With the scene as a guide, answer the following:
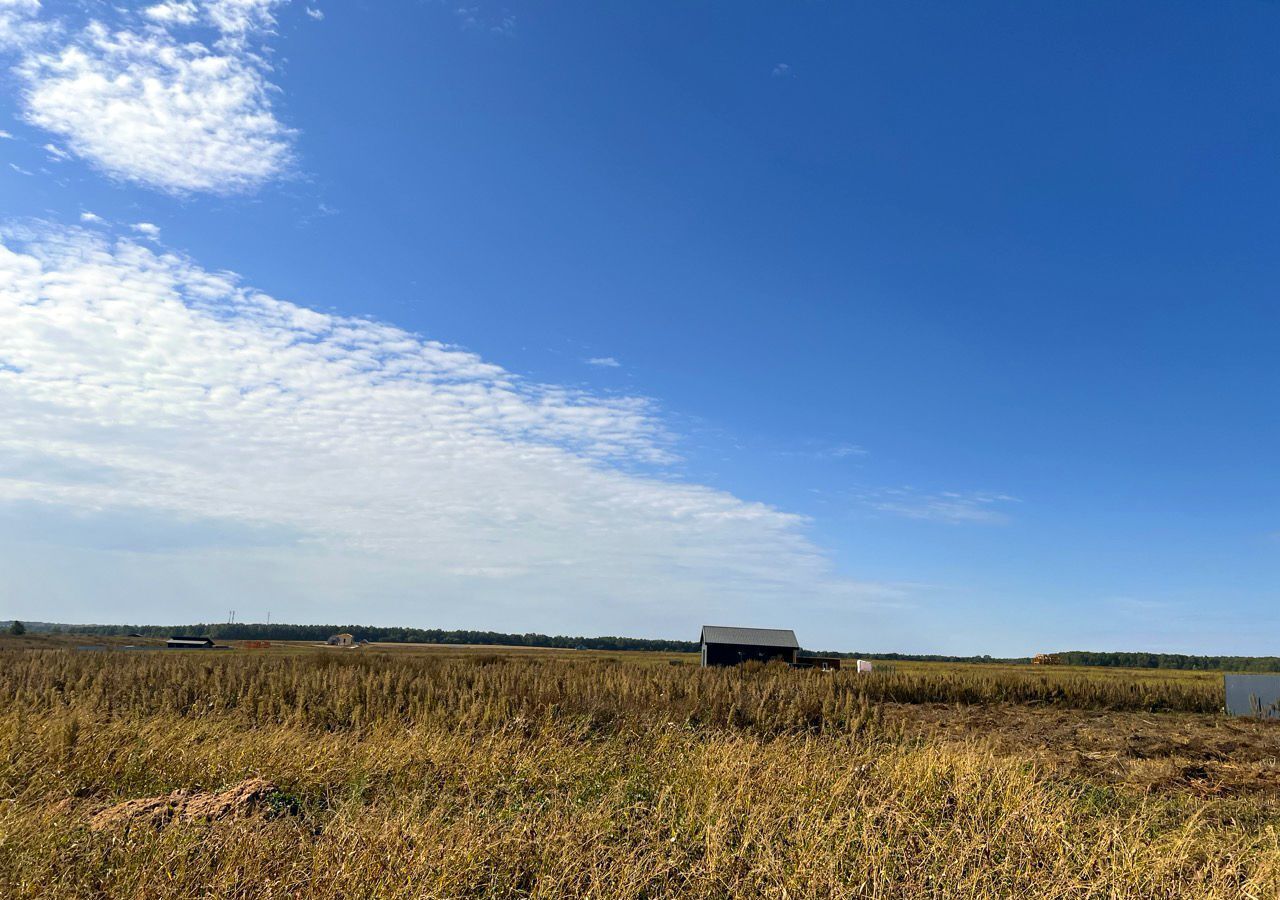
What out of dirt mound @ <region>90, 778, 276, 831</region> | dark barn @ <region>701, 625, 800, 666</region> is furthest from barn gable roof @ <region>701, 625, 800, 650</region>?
dirt mound @ <region>90, 778, 276, 831</region>

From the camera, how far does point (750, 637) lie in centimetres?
5584

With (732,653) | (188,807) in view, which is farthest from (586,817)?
(732,653)

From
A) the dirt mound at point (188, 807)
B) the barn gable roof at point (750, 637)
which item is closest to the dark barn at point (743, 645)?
the barn gable roof at point (750, 637)

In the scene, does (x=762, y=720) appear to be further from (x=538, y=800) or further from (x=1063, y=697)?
(x=1063, y=697)

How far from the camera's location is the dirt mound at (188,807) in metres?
6.03

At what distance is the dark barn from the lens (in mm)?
53031

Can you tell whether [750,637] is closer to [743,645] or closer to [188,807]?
[743,645]

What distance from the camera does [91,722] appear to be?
962cm

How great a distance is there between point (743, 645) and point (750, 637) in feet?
7.31

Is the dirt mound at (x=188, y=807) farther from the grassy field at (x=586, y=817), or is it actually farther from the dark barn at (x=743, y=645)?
the dark barn at (x=743, y=645)

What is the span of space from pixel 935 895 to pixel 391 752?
218 inches

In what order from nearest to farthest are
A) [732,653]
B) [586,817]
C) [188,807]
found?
[586,817]
[188,807]
[732,653]

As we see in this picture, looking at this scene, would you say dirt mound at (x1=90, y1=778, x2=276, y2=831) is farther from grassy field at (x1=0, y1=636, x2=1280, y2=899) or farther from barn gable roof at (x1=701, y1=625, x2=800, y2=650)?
barn gable roof at (x1=701, y1=625, x2=800, y2=650)

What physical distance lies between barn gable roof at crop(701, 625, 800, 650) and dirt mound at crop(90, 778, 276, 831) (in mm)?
47965
